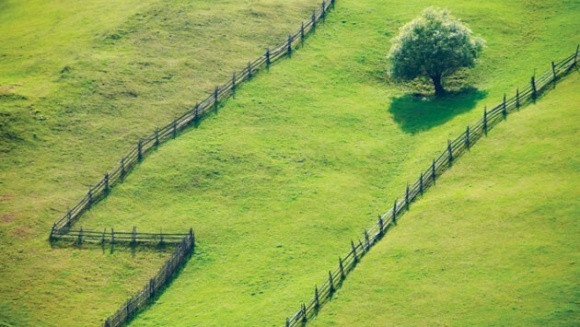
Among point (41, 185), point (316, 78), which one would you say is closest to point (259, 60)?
point (316, 78)

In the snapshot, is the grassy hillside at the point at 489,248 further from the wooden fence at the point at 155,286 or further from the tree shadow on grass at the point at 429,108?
the wooden fence at the point at 155,286

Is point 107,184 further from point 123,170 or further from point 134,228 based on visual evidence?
point 134,228

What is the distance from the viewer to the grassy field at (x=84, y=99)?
59562 millimetres

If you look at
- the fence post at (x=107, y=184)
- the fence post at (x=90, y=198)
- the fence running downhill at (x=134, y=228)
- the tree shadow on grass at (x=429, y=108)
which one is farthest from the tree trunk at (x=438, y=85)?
the fence post at (x=90, y=198)

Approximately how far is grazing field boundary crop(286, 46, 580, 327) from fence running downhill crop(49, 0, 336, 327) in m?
12.1

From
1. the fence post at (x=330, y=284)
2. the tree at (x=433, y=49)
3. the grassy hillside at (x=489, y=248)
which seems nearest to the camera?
the grassy hillside at (x=489, y=248)

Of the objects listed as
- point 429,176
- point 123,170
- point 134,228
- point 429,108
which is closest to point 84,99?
point 123,170

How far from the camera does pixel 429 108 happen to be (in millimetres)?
79500

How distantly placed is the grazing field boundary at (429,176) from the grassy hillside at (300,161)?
177 cm

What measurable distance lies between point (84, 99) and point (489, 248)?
45708 mm

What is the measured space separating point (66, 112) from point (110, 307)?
28.5 meters

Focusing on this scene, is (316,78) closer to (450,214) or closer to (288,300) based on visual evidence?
(450,214)

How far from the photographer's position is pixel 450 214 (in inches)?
2357

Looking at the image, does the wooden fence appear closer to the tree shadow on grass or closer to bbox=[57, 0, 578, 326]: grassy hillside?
bbox=[57, 0, 578, 326]: grassy hillside
